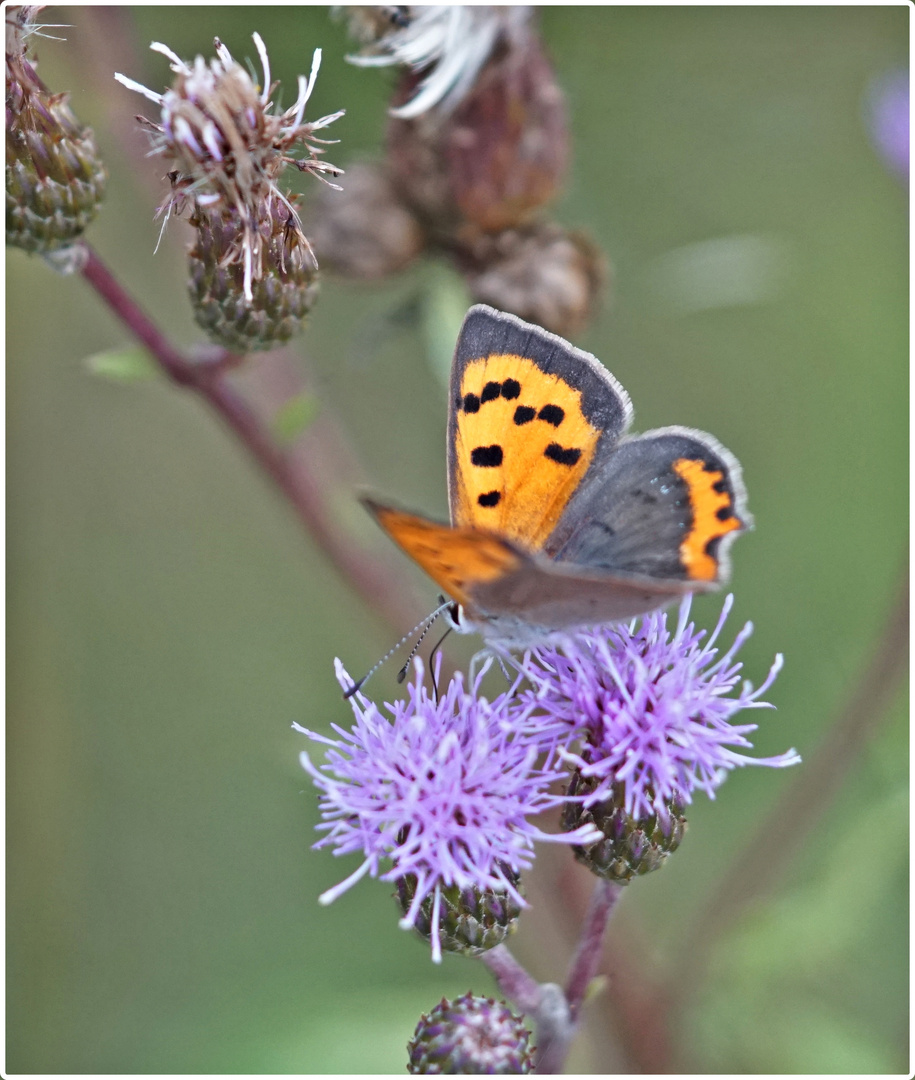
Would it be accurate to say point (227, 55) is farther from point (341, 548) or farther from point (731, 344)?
point (731, 344)

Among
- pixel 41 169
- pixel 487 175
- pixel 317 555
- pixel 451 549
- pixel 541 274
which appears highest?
pixel 41 169

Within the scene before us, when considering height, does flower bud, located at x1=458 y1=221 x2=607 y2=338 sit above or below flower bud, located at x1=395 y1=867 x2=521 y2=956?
above

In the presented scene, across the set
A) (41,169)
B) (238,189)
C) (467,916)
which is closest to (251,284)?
(238,189)

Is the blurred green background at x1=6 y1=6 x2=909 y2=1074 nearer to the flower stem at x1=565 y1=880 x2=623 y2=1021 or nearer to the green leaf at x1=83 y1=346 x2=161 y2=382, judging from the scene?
the green leaf at x1=83 y1=346 x2=161 y2=382

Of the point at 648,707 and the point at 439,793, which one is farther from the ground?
the point at 439,793

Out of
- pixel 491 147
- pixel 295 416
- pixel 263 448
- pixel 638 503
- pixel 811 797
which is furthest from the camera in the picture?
pixel 811 797

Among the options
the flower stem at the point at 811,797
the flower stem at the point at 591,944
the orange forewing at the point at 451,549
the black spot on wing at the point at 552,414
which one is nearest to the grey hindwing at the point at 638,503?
the black spot on wing at the point at 552,414

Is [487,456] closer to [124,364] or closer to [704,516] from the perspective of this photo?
[704,516]

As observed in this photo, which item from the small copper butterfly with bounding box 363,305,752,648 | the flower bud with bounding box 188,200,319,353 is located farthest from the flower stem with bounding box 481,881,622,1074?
the flower bud with bounding box 188,200,319,353
